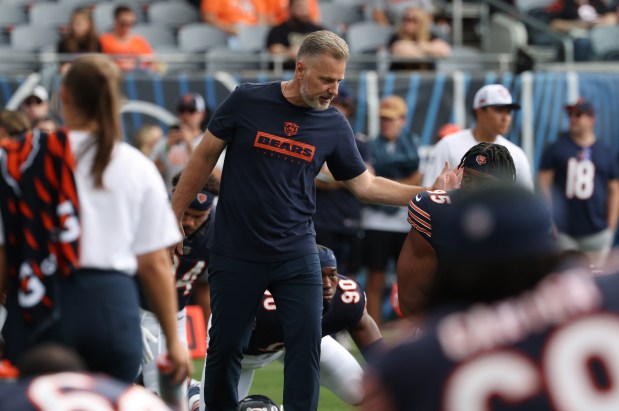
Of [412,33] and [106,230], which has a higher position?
[106,230]

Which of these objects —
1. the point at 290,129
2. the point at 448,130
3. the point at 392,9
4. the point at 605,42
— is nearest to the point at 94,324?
the point at 290,129

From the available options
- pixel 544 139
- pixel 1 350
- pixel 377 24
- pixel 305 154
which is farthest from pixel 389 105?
pixel 1 350

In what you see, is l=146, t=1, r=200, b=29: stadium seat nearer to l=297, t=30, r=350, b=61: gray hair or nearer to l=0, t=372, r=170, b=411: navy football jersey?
l=297, t=30, r=350, b=61: gray hair

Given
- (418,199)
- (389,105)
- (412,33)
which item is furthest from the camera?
(412,33)

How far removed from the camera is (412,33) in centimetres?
1397

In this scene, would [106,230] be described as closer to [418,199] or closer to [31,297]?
[31,297]

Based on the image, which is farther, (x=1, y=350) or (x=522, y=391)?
(x=1, y=350)

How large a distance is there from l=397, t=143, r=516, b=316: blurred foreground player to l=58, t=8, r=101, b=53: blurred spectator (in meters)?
7.10

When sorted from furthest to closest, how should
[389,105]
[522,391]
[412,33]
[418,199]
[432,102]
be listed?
[412,33] → [432,102] → [389,105] → [418,199] → [522,391]

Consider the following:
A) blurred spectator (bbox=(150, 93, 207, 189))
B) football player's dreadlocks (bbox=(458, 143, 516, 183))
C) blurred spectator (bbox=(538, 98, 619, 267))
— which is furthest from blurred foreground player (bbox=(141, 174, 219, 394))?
blurred spectator (bbox=(538, 98, 619, 267))

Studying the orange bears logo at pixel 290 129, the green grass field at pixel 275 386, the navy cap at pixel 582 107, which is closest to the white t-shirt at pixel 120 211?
the orange bears logo at pixel 290 129

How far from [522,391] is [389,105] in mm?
8813

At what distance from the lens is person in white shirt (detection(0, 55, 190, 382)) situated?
457 centimetres

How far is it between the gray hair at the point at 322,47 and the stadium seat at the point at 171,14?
8.68 metres
